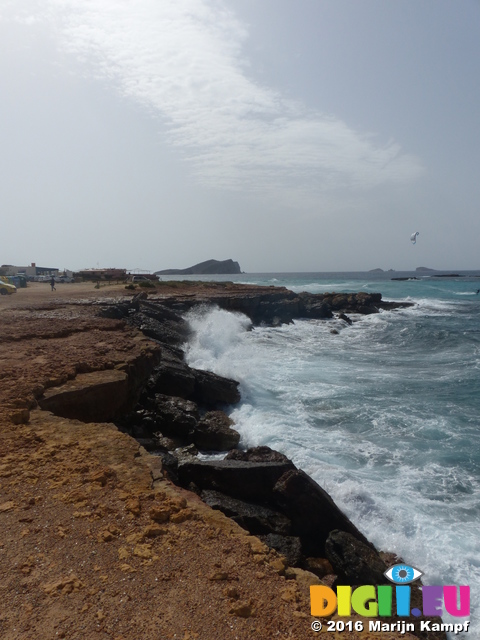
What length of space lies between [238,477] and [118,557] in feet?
9.30

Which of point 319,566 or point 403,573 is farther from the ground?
point 319,566

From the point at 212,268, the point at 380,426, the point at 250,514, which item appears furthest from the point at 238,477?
the point at 212,268

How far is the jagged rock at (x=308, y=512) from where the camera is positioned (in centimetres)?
554

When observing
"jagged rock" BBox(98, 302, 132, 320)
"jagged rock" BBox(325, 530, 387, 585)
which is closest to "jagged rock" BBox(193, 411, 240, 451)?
"jagged rock" BBox(325, 530, 387, 585)

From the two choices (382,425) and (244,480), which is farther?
(382,425)

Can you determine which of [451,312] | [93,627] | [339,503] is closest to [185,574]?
[93,627]

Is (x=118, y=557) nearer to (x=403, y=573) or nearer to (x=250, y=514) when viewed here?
(x=250, y=514)

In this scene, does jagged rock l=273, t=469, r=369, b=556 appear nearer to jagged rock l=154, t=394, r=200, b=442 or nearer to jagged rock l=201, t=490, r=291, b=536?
jagged rock l=201, t=490, r=291, b=536

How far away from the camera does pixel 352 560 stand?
4926mm

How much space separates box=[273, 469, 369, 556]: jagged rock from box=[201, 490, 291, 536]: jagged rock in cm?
20

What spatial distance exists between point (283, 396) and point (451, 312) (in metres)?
30.0

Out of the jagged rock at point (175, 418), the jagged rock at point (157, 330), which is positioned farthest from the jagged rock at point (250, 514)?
the jagged rock at point (157, 330)

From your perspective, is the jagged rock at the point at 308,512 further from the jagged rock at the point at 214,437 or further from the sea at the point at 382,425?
the jagged rock at the point at 214,437

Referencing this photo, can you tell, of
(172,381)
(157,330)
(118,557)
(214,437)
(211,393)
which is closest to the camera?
(118,557)
